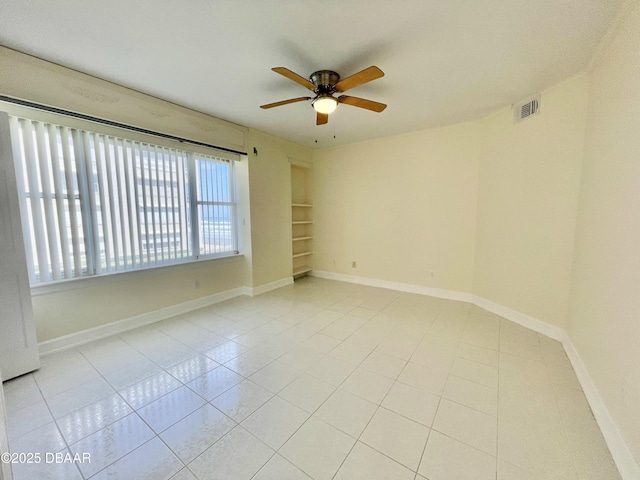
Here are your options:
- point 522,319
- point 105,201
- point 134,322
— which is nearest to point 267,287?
point 134,322

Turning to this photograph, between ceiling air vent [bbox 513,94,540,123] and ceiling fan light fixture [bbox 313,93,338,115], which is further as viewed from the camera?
ceiling air vent [bbox 513,94,540,123]

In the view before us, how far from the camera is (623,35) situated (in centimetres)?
166

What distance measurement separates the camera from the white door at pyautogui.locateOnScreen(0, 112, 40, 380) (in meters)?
1.95

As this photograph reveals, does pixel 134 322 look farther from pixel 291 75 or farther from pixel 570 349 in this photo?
pixel 570 349

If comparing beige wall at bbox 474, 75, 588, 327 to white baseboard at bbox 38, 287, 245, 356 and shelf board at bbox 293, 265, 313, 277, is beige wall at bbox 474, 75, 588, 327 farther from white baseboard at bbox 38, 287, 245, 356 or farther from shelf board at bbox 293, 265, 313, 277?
white baseboard at bbox 38, 287, 245, 356

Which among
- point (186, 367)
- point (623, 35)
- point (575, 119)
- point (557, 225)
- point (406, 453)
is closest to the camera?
point (406, 453)

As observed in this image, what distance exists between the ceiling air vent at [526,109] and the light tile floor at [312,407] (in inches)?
97.5

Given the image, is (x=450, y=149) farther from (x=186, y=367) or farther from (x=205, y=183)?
(x=186, y=367)

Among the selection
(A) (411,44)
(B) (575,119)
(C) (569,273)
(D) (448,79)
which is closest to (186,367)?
(A) (411,44)

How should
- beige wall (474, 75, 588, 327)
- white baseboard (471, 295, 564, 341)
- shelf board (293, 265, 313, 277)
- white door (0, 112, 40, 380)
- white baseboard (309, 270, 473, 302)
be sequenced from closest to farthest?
white door (0, 112, 40, 380) < beige wall (474, 75, 588, 327) < white baseboard (471, 295, 564, 341) < white baseboard (309, 270, 473, 302) < shelf board (293, 265, 313, 277)

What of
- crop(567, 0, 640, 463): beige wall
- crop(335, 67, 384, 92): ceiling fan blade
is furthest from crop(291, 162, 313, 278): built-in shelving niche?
crop(567, 0, 640, 463): beige wall

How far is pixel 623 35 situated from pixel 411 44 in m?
1.38

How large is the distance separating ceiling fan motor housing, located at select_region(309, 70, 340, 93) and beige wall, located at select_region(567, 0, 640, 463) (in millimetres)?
1968

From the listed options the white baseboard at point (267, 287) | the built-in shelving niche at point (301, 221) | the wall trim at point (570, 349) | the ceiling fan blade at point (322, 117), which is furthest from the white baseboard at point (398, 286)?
the ceiling fan blade at point (322, 117)
